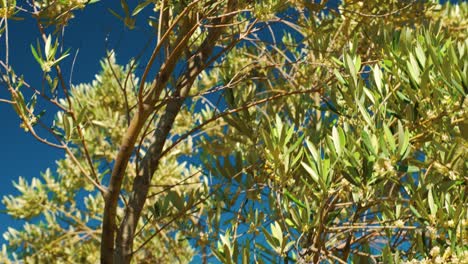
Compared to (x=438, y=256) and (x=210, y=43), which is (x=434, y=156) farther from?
(x=210, y=43)

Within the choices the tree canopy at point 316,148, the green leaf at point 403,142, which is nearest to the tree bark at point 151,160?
the tree canopy at point 316,148

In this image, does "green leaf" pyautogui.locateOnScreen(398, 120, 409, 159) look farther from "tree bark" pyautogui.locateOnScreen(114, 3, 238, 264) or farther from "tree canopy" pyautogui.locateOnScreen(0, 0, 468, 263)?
"tree bark" pyautogui.locateOnScreen(114, 3, 238, 264)

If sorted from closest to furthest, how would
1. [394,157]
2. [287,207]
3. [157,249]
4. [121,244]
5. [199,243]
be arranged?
[394,157] < [287,207] < [121,244] < [199,243] < [157,249]

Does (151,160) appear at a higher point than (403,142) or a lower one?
higher

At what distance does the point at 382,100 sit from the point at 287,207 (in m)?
0.63

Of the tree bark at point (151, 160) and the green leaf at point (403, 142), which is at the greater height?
the tree bark at point (151, 160)

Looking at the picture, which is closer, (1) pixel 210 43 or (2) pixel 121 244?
(2) pixel 121 244

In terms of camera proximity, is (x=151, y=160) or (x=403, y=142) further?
(x=151, y=160)

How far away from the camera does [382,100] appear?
8.32 feet

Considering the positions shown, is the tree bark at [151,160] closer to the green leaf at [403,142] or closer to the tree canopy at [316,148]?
the tree canopy at [316,148]

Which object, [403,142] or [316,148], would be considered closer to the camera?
[403,142]

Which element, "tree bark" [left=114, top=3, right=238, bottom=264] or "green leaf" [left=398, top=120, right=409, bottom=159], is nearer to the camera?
"green leaf" [left=398, top=120, right=409, bottom=159]

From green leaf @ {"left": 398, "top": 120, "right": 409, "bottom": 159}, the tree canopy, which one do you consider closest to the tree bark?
the tree canopy

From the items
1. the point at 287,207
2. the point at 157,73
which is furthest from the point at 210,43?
the point at 287,207
